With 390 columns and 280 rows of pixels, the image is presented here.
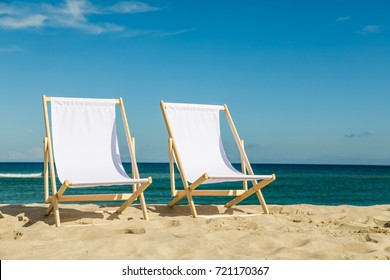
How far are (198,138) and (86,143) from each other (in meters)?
1.18

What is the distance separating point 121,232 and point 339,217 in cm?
228

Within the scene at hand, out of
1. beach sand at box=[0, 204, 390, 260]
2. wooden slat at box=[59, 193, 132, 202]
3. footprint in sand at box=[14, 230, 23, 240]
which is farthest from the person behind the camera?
wooden slat at box=[59, 193, 132, 202]

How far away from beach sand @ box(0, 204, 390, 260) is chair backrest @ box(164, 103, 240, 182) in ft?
1.74

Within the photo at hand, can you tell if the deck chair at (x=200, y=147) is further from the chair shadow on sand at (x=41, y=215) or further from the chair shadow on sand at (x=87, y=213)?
the chair shadow on sand at (x=41, y=215)

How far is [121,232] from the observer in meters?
3.87

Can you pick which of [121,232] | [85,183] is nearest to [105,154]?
[85,183]

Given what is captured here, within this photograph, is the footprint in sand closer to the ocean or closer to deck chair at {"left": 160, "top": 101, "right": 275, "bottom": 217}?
deck chair at {"left": 160, "top": 101, "right": 275, "bottom": 217}

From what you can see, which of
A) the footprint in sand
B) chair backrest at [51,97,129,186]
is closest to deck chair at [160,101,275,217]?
chair backrest at [51,97,129,186]

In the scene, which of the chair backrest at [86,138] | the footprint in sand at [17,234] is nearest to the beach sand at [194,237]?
the footprint in sand at [17,234]

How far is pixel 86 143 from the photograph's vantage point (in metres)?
5.14

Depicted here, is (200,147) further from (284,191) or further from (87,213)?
(284,191)

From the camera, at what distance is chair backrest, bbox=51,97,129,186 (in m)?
4.93

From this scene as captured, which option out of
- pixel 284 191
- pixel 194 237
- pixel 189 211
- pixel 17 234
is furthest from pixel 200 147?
pixel 284 191
